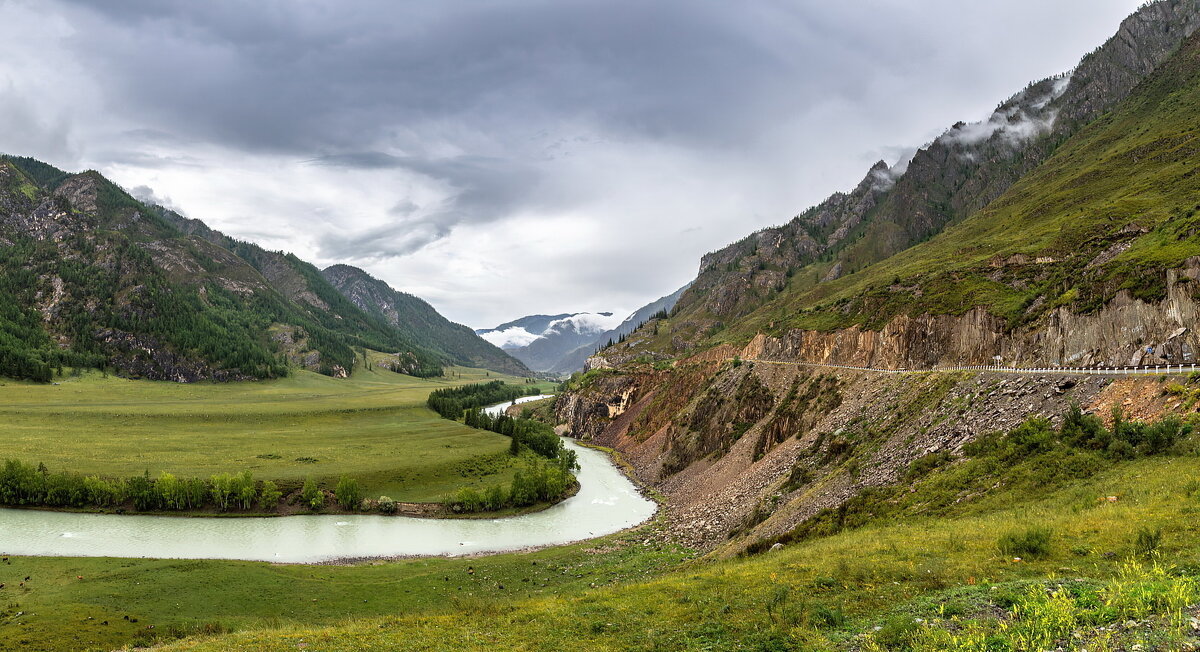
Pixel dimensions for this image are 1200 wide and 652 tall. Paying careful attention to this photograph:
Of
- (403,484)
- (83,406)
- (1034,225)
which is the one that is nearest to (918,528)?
(403,484)

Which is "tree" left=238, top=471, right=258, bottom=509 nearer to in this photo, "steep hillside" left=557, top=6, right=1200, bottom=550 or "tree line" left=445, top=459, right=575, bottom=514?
"tree line" left=445, top=459, right=575, bottom=514

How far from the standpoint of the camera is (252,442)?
12362 cm

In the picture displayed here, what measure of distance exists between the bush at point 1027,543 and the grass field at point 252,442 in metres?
86.3

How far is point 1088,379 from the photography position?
3334 cm

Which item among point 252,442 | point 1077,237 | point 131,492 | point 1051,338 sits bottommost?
point 131,492

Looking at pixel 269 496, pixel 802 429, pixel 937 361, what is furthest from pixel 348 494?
pixel 937 361

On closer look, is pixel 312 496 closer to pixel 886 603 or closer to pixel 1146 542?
pixel 886 603

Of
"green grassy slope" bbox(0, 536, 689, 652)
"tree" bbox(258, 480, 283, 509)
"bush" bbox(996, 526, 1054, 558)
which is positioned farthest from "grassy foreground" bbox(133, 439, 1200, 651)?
"tree" bbox(258, 480, 283, 509)

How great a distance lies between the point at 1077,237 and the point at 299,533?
459 feet

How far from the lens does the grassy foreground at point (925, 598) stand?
38.2ft

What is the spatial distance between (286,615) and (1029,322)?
78.7m

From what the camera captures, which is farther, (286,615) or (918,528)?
(286,615)

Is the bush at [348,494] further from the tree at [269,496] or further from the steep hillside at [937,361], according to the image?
the steep hillside at [937,361]

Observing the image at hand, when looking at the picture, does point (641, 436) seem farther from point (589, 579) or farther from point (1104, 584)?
point (1104, 584)
